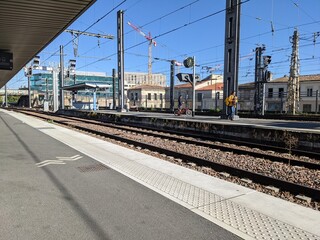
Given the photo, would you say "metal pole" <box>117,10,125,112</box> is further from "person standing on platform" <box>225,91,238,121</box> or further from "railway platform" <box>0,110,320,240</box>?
"railway platform" <box>0,110,320,240</box>

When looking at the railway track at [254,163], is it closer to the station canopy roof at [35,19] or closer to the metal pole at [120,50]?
the station canopy roof at [35,19]

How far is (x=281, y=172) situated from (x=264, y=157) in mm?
1933

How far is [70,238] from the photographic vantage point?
3746 mm

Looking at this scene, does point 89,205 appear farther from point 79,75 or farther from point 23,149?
point 79,75

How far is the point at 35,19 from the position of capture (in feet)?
36.1

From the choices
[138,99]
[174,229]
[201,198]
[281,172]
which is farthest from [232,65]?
[138,99]

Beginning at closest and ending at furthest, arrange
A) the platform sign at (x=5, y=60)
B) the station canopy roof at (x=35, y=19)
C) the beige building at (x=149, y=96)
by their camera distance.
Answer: the station canopy roof at (x=35, y=19) → the platform sign at (x=5, y=60) → the beige building at (x=149, y=96)

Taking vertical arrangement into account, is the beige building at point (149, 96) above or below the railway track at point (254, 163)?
above

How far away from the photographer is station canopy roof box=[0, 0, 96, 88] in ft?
30.7

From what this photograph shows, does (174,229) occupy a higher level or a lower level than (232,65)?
lower

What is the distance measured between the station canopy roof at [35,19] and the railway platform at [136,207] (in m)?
4.98

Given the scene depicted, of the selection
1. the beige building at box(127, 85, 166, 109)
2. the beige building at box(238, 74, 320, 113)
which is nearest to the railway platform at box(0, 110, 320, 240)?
the beige building at box(238, 74, 320, 113)

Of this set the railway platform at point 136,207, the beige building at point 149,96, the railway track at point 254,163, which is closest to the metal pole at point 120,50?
the railway track at point 254,163

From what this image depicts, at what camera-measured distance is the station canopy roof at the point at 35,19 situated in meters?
9.35
